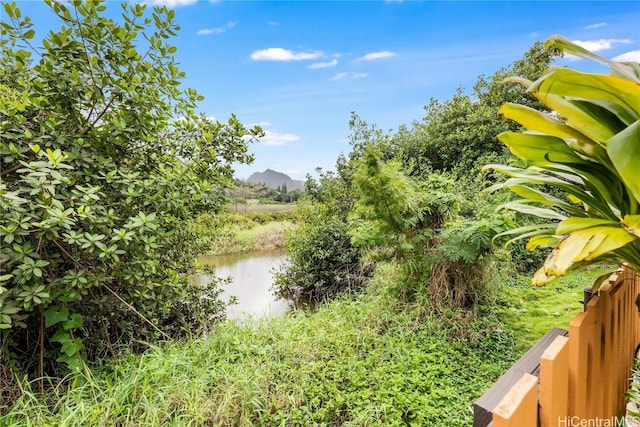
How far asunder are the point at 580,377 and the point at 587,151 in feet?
1.97

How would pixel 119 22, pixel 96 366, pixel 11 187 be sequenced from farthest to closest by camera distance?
pixel 96 366
pixel 119 22
pixel 11 187

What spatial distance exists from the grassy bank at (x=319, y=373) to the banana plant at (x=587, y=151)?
151 cm

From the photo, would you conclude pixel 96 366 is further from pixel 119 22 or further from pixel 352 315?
pixel 119 22

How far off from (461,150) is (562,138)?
5188mm

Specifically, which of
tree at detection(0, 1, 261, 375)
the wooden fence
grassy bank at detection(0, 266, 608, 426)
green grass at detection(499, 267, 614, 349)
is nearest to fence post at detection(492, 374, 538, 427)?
the wooden fence

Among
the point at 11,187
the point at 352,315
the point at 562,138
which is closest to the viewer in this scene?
the point at 562,138

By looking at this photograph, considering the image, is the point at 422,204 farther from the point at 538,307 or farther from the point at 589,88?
the point at 589,88

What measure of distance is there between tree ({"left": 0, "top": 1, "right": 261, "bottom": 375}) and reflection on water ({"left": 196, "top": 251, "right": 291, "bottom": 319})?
1462 mm

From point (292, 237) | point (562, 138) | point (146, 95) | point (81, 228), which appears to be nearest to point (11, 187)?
point (81, 228)

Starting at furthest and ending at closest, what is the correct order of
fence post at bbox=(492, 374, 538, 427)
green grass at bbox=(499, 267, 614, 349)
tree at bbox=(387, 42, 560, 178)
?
tree at bbox=(387, 42, 560, 178), green grass at bbox=(499, 267, 614, 349), fence post at bbox=(492, 374, 538, 427)

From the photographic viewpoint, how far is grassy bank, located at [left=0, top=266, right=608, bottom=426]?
181cm

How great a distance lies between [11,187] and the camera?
1922 millimetres

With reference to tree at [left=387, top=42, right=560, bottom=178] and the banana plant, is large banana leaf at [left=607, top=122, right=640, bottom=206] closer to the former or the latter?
the banana plant

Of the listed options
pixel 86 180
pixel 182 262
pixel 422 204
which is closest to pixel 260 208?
pixel 182 262
